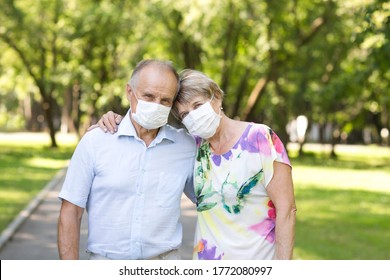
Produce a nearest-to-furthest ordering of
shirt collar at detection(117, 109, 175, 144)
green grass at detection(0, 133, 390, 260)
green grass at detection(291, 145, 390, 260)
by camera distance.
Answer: shirt collar at detection(117, 109, 175, 144) < green grass at detection(291, 145, 390, 260) < green grass at detection(0, 133, 390, 260)

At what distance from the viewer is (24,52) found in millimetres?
38906

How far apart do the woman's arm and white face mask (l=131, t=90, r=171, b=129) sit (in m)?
0.64

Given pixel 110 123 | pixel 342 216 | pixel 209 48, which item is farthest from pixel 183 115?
pixel 209 48

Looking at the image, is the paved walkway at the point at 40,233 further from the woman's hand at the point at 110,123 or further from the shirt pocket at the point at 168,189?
the shirt pocket at the point at 168,189

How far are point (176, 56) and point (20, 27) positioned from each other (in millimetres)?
7455

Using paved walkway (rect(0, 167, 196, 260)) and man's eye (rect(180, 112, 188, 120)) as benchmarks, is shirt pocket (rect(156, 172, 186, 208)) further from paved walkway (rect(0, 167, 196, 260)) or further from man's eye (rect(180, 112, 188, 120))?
paved walkway (rect(0, 167, 196, 260))

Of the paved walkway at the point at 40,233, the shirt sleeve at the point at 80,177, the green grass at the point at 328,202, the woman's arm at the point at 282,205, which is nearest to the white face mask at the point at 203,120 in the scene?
the woman's arm at the point at 282,205

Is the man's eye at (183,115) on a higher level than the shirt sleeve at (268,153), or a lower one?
higher

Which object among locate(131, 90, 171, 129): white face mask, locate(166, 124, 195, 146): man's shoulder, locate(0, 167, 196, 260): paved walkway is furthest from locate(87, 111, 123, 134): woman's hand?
locate(0, 167, 196, 260): paved walkway

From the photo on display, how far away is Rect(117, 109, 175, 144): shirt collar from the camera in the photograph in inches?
161

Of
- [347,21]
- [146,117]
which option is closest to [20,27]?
[347,21]

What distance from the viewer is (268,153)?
13.1ft

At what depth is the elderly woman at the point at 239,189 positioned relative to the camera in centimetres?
399

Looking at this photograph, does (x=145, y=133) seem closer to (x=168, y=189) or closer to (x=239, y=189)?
(x=168, y=189)
